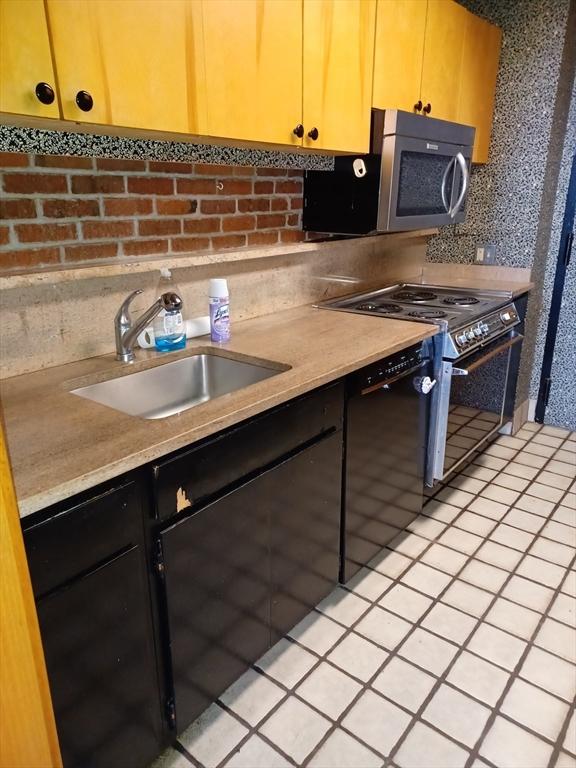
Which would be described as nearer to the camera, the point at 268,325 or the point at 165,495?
the point at 165,495

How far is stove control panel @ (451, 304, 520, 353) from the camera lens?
7.11 feet

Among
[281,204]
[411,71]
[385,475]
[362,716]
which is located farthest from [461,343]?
→ [362,716]

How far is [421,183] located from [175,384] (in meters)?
1.37

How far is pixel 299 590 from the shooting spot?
5.57ft

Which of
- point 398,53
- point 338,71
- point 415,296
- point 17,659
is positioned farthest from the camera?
point 415,296

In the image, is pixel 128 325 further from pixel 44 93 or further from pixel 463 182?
pixel 463 182

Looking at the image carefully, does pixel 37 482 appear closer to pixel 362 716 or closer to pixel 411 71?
pixel 362 716

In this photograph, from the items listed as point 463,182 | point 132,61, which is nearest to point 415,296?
point 463,182

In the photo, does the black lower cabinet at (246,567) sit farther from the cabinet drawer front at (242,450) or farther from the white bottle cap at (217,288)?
the white bottle cap at (217,288)

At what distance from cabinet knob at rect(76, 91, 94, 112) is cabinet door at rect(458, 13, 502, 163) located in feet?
6.65

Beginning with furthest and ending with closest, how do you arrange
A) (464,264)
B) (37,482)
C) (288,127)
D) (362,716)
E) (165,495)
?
(464,264) < (288,127) < (362,716) < (165,495) < (37,482)

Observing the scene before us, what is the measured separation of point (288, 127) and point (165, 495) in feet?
3.88

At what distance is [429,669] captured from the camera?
5.40ft

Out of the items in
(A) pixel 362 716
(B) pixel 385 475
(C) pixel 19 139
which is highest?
(C) pixel 19 139
